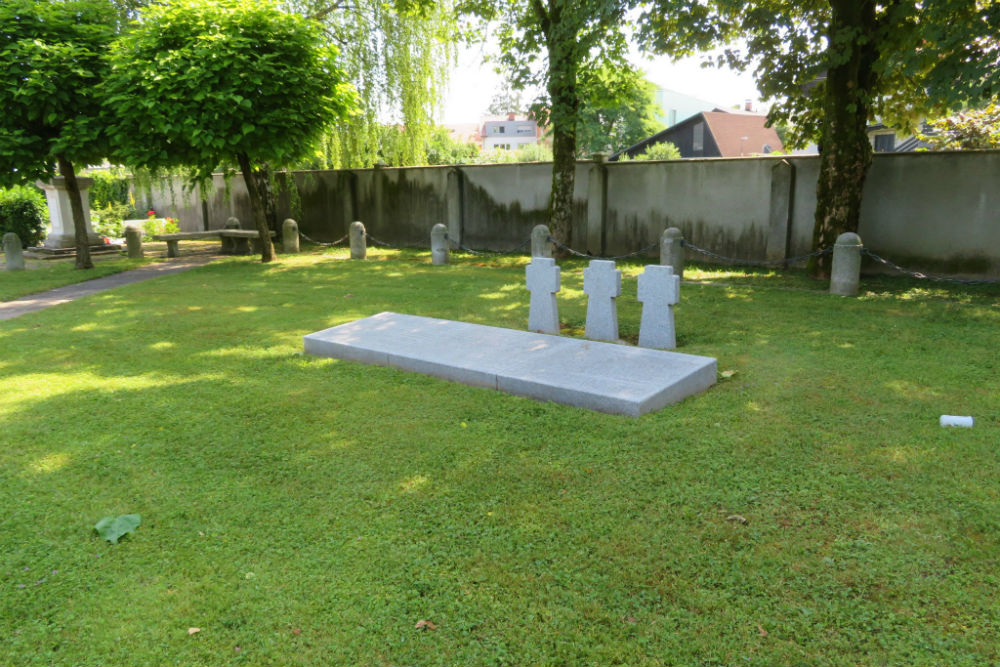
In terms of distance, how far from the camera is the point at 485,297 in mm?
10578

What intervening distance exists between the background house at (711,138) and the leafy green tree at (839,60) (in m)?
38.5

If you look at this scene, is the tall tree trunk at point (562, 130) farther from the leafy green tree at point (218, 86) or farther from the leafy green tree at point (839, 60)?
the leafy green tree at point (218, 86)

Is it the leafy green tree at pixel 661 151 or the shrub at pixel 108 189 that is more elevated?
the leafy green tree at pixel 661 151

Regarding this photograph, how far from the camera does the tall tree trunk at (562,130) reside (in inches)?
491

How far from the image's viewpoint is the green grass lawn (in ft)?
9.59

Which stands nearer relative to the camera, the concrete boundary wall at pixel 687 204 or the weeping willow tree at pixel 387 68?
the concrete boundary wall at pixel 687 204

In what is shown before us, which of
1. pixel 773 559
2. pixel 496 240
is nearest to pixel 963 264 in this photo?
pixel 496 240

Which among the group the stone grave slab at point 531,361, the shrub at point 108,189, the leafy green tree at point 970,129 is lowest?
the stone grave slab at point 531,361

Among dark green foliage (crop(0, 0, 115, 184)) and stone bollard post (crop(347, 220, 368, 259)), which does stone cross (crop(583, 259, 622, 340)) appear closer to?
stone bollard post (crop(347, 220, 368, 259))

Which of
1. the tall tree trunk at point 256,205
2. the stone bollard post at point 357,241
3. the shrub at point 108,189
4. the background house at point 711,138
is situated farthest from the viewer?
the background house at point 711,138

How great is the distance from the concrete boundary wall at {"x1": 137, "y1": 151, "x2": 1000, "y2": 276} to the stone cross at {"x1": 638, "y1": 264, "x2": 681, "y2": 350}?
6810 mm

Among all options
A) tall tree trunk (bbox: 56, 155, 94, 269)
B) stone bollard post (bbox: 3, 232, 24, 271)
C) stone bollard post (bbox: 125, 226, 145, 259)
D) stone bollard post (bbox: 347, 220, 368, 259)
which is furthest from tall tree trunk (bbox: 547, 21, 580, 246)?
stone bollard post (bbox: 3, 232, 24, 271)

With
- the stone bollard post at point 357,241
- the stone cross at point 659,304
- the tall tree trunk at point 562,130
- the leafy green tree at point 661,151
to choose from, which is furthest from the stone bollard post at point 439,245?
the leafy green tree at point 661,151

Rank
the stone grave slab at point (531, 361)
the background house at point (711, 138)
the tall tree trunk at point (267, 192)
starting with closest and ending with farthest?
the stone grave slab at point (531, 361) → the tall tree trunk at point (267, 192) → the background house at point (711, 138)
